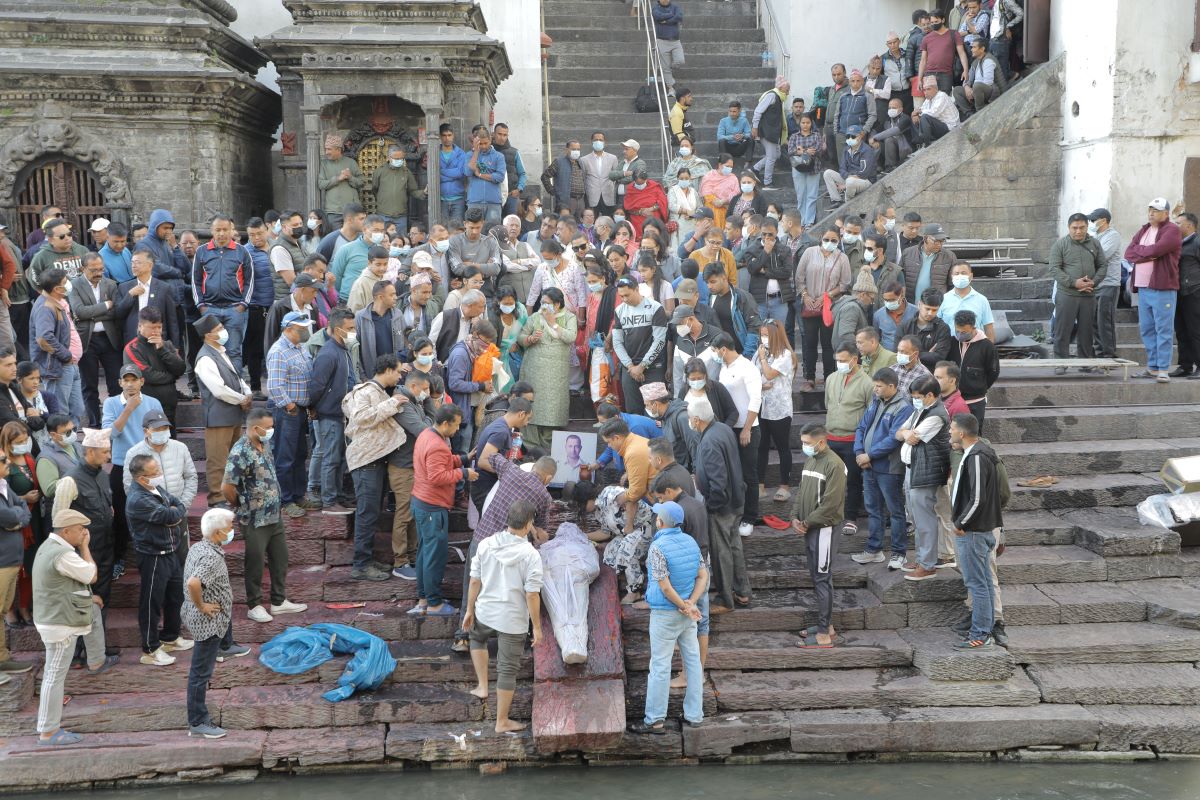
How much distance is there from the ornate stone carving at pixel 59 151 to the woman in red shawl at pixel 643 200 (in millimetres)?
6345

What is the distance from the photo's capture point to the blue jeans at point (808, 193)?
53.2 feet

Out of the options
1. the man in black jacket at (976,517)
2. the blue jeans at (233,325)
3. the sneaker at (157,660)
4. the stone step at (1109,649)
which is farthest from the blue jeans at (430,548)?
the stone step at (1109,649)

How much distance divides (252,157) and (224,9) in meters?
2.02

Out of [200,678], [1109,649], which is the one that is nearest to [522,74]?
[200,678]

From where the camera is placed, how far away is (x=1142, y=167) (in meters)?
14.3

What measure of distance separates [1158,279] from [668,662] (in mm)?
7137

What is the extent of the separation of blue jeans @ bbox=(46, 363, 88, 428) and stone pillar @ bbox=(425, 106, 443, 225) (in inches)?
209

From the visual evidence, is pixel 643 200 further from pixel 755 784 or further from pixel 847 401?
pixel 755 784

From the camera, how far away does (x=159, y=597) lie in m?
8.46

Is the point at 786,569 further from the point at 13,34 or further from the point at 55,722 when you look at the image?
the point at 13,34

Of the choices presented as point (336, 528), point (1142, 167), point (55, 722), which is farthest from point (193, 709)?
point (1142, 167)

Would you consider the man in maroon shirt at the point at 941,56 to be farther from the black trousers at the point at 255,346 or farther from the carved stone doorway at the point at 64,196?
the carved stone doorway at the point at 64,196

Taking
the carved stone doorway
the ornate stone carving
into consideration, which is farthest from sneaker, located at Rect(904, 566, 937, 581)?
the carved stone doorway

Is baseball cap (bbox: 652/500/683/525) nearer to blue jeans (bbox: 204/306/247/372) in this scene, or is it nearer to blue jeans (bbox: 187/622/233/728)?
blue jeans (bbox: 187/622/233/728)
